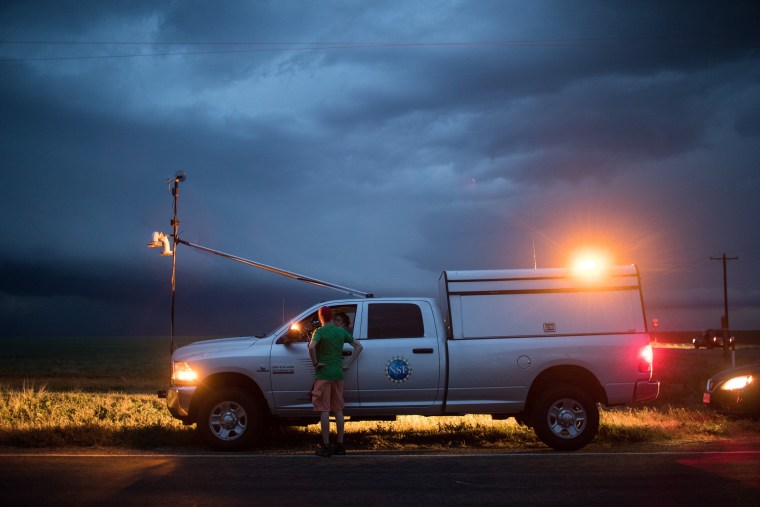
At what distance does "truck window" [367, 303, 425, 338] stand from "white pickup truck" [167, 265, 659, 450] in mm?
16

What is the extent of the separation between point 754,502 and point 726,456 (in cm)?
250

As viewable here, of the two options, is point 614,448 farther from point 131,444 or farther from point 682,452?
point 131,444

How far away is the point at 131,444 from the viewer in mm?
9758

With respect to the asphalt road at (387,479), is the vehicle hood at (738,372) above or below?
above

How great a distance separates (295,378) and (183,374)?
155cm

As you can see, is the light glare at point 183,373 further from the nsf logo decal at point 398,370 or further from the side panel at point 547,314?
the side panel at point 547,314

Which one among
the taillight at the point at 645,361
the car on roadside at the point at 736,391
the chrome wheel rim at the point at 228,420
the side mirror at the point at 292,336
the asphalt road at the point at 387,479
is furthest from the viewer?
the car on roadside at the point at 736,391

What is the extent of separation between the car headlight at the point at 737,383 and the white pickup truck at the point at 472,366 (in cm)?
262

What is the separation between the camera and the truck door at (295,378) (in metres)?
9.36

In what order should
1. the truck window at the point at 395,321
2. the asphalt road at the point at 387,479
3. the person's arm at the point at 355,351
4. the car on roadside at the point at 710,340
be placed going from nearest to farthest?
the asphalt road at the point at 387,479, the person's arm at the point at 355,351, the truck window at the point at 395,321, the car on roadside at the point at 710,340

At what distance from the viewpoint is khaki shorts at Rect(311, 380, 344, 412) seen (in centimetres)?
883

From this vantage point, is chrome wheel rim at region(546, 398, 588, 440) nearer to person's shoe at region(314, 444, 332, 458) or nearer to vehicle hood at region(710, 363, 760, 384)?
person's shoe at region(314, 444, 332, 458)

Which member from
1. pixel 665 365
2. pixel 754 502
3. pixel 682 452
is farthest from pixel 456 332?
pixel 665 365

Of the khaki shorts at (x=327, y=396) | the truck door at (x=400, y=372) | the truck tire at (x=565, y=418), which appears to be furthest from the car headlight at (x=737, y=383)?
the khaki shorts at (x=327, y=396)
